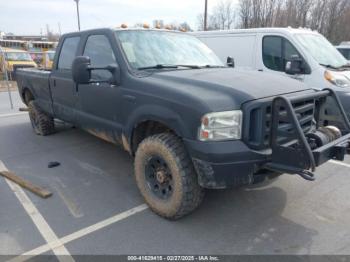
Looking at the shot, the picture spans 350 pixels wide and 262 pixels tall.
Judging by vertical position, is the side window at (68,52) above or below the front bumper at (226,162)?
above

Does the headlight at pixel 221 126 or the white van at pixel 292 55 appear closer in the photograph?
the headlight at pixel 221 126

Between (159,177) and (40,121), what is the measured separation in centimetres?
406

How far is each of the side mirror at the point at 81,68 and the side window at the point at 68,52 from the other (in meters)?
1.36

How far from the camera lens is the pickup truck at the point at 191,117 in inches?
103

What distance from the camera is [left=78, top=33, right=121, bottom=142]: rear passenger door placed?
3.76 metres

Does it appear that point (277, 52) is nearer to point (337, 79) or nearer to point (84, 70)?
point (337, 79)

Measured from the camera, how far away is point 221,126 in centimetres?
262

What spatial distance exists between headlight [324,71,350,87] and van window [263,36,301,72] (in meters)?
0.75

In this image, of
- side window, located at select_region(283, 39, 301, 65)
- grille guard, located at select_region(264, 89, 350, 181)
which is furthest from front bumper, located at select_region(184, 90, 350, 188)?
side window, located at select_region(283, 39, 301, 65)

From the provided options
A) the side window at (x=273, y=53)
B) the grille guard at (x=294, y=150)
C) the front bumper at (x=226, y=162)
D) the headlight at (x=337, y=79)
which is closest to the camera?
the grille guard at (x=294, y=150)

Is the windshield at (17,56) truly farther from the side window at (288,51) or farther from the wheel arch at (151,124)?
the wheel arch at (151,124)

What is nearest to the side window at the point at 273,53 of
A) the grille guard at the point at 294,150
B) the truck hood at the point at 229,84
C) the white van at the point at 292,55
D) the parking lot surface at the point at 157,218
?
the white van at the point at 292,55

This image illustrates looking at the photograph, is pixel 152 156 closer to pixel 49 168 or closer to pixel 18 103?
pixel 49 168

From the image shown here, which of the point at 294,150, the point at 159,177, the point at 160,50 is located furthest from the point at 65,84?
the point at 294,150
